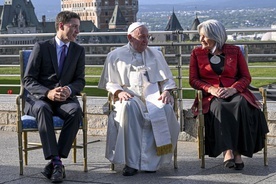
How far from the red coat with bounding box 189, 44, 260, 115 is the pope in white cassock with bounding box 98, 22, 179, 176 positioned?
A: 0.78ft

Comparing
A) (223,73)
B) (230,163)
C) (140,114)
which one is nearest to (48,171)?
(140,114)

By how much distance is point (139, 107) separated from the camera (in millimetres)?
6258

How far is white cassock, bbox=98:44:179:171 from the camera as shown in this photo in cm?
623

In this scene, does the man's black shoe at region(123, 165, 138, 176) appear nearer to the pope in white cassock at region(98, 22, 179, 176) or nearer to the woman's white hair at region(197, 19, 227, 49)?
the pope in white cassock at region(98, 22, 179, 176)

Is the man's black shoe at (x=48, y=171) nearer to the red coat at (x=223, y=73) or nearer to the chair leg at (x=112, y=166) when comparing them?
the chair leg at (x=112, y=166)

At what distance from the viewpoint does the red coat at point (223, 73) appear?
21.3 feet

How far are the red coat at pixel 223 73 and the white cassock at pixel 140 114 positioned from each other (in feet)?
0.78

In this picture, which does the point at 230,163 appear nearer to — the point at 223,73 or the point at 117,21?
the point at 223,73

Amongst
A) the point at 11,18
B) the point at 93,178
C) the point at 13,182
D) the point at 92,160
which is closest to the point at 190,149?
the point at 92,160

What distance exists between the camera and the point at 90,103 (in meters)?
8.43

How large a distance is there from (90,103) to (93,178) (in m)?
2.39

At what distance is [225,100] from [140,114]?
0.67 m

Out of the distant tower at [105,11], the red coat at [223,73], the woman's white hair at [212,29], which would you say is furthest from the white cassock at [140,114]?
the distant tower at [105,11]

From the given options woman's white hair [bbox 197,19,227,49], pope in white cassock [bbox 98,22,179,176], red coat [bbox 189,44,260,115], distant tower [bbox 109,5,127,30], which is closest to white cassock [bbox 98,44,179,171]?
pope in white cassock [bbox 98,22,179,176]
